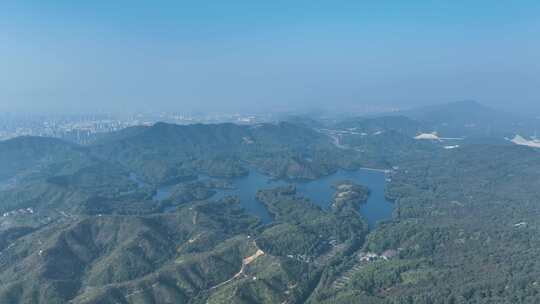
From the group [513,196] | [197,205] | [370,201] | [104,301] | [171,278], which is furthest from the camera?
[370,201]

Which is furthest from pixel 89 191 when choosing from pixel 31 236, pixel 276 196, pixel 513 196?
pixel 513 196

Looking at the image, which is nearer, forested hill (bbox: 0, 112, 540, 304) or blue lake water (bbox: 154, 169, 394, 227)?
forested hill (bbox: 0, 112, 540, 304)

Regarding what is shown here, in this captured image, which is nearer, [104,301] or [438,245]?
[104,301]

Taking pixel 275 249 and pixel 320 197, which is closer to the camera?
pixel 275 249

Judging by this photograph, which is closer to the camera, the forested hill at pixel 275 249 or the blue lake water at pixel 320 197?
the forested hill at pixel 275 249

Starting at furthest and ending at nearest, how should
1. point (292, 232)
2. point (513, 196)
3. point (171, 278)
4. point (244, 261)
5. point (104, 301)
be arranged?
1. point (513, 196)
2. point (292, 232)
3. point (244, 261)
4. point (171, 278)
5. point (104, 301)

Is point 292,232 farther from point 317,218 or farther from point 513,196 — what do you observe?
point 513,196

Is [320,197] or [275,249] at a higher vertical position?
[320,197]

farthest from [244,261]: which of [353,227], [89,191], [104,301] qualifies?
[89,191]

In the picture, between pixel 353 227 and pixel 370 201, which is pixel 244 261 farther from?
pixel 370 201
